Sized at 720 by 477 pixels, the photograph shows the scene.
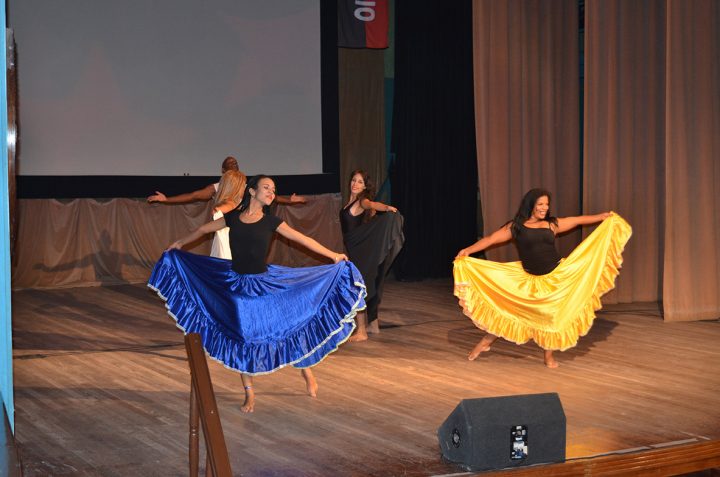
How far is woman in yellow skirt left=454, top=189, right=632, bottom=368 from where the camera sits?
7.43m

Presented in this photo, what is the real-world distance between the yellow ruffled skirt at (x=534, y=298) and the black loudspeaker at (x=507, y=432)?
99.8 inches

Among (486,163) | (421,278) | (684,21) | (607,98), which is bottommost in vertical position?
(421,278)

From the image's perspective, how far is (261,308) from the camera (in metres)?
6.14

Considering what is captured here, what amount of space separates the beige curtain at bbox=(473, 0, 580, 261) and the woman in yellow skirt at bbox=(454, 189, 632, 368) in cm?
321

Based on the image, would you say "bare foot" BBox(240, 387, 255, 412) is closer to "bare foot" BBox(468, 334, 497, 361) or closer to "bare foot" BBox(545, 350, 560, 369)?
"bare foot" BBox(468, 334, 497, 361)

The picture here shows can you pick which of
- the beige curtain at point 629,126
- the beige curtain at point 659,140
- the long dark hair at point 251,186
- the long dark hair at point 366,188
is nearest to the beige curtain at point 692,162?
the beige curtain at point 659,140

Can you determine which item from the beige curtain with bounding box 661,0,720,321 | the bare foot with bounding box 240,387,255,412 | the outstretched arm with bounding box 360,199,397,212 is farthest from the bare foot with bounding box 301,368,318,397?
the beige curtain with bounding box 661,0,720,321

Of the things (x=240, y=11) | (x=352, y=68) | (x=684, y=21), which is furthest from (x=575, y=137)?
(x=240, y=11)

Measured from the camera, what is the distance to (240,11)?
13.0 meters

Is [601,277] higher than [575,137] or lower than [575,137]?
lower

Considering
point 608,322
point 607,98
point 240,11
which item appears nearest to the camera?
point 608,322

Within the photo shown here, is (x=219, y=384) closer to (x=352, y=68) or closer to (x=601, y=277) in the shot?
(x=601, y=277)

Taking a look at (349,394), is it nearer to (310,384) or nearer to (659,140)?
(310,384)

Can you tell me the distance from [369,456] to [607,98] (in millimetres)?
6621
